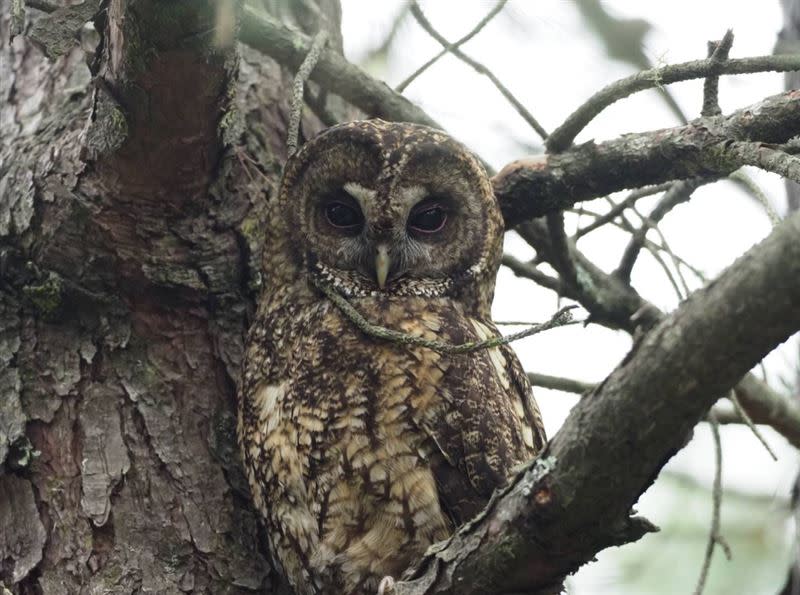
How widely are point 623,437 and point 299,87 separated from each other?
1.81 m

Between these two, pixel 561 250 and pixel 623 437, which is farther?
pixel 561 250

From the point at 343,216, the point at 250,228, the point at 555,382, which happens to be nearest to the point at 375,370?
the point at 343,216

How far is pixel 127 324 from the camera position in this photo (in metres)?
2.93

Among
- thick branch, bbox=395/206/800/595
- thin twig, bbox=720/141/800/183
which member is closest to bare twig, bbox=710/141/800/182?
thin twig, bbox=720/141/800/183

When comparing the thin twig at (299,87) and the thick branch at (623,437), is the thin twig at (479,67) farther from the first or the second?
the thick branch at (623,437)

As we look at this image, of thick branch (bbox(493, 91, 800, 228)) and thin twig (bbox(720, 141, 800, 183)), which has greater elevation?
thick branch (bbox(493, 91, 800, 228))

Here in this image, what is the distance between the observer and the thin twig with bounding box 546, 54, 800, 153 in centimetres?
227

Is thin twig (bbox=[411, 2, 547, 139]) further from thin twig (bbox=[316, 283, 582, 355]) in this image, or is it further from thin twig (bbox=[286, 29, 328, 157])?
thin twig (bbox=[316, 283, 582, 355])

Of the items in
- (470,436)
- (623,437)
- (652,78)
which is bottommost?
(623,437)

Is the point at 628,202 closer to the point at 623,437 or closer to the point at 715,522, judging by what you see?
the point at 715,522

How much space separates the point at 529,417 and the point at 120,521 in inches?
47.6

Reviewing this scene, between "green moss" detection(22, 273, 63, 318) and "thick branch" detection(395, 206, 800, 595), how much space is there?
1390 mm

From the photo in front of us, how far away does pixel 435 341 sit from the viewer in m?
2.32

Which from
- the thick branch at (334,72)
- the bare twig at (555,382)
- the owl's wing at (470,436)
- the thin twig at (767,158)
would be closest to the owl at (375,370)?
the owl's wing at (470,436)
